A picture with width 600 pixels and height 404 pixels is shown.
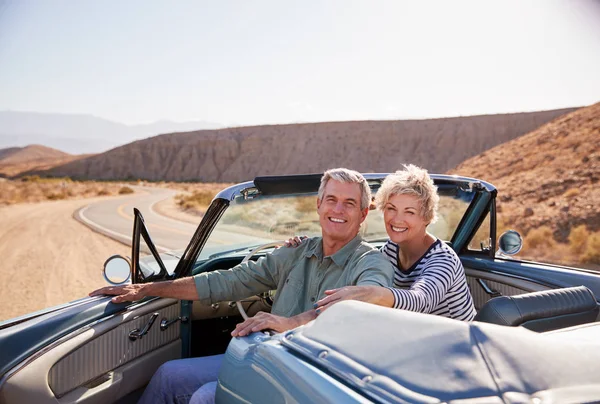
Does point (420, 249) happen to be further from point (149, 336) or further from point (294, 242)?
point (149, 336)

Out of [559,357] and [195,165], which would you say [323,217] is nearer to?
[559,357]

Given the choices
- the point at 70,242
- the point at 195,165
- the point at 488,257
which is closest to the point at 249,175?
the point at 195,165

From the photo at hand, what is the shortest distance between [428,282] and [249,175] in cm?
7959

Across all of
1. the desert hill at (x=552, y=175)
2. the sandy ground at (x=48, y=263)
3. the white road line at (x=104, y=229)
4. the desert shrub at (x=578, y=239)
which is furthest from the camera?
the desert hill at (x=552, y=175)

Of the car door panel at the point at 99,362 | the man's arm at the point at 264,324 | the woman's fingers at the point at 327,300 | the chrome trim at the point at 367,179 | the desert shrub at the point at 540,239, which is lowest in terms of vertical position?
the desert shrub at the point at 540,239

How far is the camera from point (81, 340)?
2.59 meters

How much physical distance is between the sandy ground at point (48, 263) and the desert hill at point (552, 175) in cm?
1278

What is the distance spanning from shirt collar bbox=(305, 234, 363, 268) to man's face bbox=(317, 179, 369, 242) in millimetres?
50

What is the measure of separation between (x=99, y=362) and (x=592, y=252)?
13.4 m

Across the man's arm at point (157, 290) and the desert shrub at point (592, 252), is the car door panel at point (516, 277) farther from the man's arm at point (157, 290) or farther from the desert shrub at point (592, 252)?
the desert shrub at point (592, 252)

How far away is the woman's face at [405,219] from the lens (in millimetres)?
2967

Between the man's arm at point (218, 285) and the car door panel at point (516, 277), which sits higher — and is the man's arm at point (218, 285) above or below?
above

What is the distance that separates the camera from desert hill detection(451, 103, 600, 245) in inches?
664

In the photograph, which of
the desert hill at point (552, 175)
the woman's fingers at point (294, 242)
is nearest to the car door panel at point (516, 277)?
the woman's fingers at point (294, 242)
